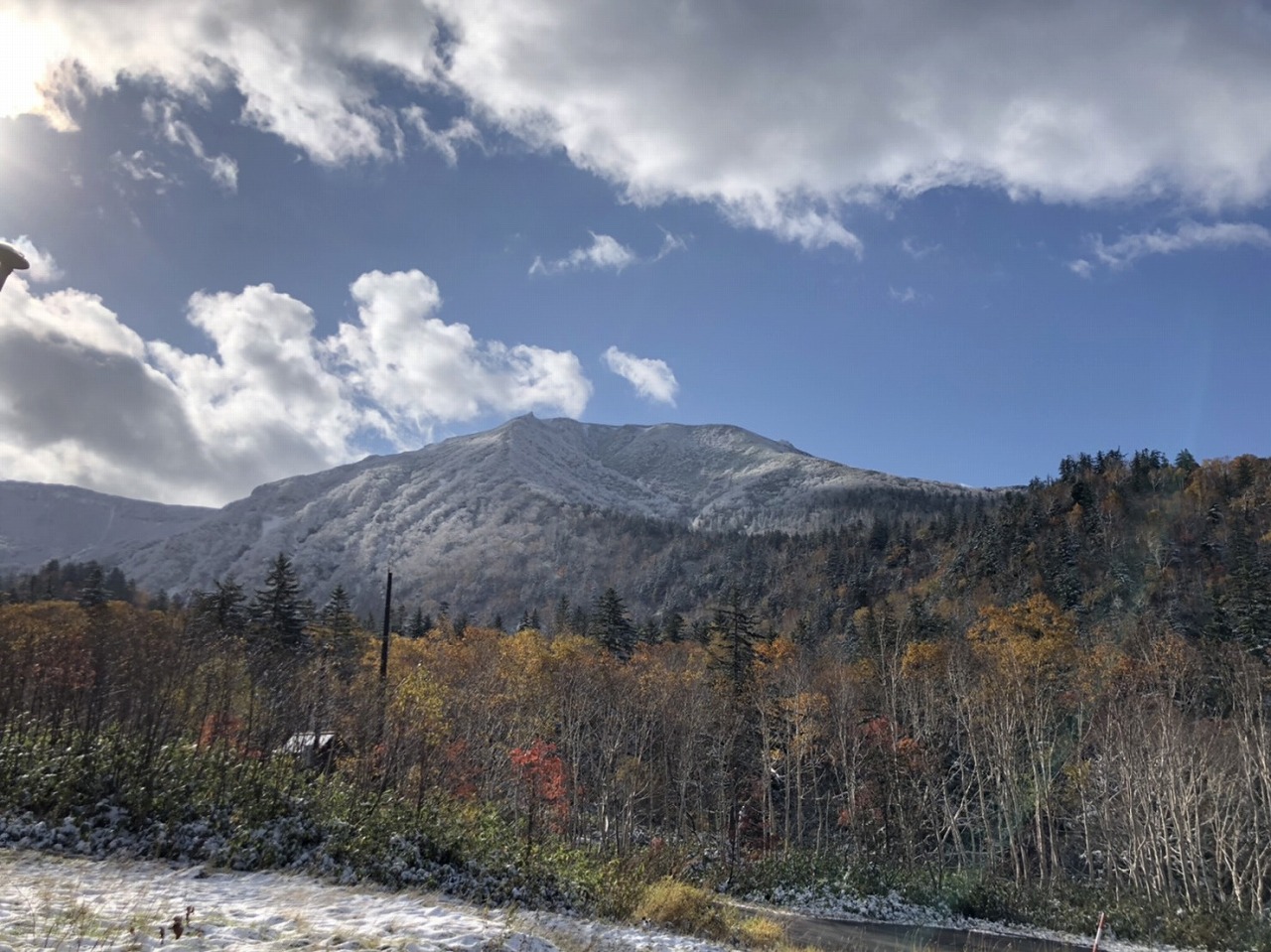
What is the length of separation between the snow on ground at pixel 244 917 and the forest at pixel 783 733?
78.9 inches

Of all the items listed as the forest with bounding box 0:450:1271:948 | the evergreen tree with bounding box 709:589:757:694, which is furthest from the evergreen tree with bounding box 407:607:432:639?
the evergreen tree with bounding box 709:589:757:694

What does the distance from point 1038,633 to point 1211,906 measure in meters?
24.8

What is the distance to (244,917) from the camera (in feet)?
26.3

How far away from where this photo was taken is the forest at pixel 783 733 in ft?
52.7

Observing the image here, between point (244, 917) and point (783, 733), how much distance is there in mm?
38927

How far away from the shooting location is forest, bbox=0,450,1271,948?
52.7 ft

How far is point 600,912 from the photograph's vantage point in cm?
1277

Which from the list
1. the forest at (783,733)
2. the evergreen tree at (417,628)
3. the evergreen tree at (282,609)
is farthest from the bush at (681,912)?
the evergreen tree at (417,628)

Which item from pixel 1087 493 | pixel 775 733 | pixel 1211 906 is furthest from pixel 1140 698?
pixel 1087 493

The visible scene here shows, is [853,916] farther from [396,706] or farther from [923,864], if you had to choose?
[396,706]

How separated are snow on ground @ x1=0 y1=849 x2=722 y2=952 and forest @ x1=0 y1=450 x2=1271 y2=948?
6.58 feet

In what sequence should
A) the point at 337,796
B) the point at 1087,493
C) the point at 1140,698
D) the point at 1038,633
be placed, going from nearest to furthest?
the point at 337,796 < the point at 1140,698 < the point at 1038,633 < the point at 1087,493

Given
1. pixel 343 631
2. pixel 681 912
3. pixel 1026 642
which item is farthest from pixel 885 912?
pixel 343 631

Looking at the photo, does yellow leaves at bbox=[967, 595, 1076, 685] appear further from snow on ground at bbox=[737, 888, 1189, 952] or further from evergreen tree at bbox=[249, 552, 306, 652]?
evergreen tree at bbox=[249, 552, 306, 652]
